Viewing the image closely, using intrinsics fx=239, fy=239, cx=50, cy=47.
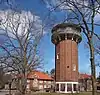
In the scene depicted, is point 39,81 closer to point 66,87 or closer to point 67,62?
point 66,87

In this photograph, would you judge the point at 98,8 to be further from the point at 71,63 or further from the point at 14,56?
the point at 71,63

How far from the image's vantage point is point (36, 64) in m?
30.2

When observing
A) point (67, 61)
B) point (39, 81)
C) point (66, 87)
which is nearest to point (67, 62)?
point (67, 61)

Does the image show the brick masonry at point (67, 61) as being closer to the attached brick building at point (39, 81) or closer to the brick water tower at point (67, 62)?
the brick water tower at point (67, 62)

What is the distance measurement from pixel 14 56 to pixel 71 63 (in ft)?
112

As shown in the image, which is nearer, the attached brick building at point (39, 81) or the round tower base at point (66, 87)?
the round tower base at point (66, 87)

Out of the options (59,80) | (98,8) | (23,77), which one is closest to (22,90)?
(23,77)

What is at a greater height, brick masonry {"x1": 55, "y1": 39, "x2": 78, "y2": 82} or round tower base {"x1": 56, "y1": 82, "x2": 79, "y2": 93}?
brick masonry {"x1": 55, "y1": 39, "x2": 78, "y2": 82}

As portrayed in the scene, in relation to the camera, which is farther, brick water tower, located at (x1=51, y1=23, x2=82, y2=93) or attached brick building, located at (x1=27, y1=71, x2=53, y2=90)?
attached brick building, located at (x1=27, y1=71, x2=53, y2=90)

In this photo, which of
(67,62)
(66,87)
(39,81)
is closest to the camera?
(66,87)

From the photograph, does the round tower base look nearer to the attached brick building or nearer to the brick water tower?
the brick water tower

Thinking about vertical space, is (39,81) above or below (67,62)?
below

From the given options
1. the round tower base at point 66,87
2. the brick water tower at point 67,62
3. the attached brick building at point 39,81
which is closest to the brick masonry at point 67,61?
the brick water tower at point 67,62

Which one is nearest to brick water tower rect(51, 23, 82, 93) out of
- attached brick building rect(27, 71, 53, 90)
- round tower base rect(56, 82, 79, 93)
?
round tower base rect(56, 82, 79, 93)
